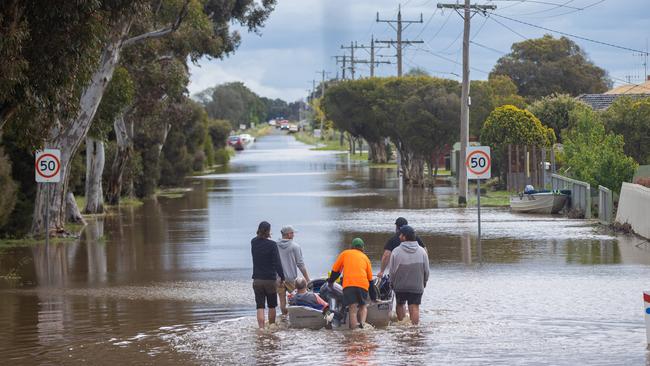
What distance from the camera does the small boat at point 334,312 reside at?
15766mm

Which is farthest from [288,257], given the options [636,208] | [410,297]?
[636,208]

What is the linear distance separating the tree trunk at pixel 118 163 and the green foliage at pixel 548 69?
71012 millimetres

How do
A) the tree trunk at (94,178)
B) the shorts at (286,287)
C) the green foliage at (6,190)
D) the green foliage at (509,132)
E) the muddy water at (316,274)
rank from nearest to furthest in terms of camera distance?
the muddy water at (316,274) < the shorts at (286,287) < the green foliage at (6,190) < the tree trunk at (94,178) < the green foliage at (509,132)

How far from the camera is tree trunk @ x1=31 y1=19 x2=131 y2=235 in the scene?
31203 millimetres

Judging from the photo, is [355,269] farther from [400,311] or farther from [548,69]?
[548,69]

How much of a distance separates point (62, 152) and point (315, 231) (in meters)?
7.31

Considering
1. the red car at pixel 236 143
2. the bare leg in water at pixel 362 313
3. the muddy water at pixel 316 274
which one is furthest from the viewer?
the red car at pixel 236 143

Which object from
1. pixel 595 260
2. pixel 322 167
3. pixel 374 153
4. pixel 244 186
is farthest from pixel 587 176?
pixel 374 153

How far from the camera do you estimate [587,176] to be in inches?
1491

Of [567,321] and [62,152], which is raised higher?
[62,152]

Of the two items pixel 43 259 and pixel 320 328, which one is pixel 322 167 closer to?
pixel 43 259

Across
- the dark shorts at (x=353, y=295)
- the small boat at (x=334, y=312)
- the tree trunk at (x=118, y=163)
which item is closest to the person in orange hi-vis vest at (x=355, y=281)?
the dark shorts at (x=353, y=295)

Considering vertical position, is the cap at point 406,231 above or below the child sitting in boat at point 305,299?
above

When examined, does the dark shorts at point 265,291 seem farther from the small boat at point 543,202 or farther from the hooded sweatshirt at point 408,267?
the small boat at point 543,202
